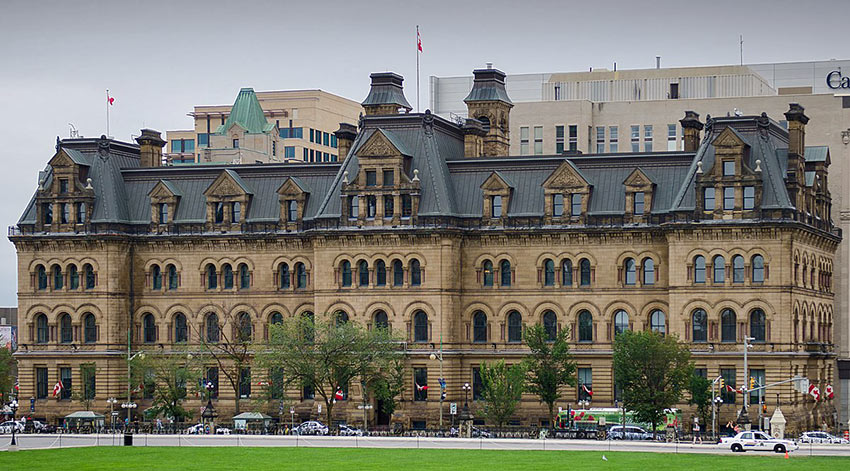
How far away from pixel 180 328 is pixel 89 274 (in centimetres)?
881

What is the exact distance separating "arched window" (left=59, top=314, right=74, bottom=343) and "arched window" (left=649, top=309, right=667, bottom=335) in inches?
1916

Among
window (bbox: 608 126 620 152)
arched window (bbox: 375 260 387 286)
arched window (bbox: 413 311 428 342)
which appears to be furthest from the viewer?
window (bbox: 608 126 620 152)

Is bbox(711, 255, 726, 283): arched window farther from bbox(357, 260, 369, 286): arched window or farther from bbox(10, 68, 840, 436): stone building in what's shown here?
bbox(357, 260, 369, 286): arched window

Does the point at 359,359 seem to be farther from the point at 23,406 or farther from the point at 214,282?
the point at 23,406

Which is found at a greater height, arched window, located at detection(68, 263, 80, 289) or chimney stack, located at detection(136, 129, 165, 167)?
chimney stack, located at detection(136, 129, 165, 167)

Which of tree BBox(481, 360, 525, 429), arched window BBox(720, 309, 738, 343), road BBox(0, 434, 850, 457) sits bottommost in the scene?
road BBox(0, 434, 850, 457)

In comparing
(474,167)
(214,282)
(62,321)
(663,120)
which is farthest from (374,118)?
(663,120)

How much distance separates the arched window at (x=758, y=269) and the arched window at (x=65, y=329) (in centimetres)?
5708

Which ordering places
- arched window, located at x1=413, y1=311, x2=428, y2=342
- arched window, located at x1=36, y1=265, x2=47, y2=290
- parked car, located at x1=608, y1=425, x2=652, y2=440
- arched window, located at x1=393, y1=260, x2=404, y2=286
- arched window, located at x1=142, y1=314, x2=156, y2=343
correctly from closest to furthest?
1. parked car, located at x1=608, y1=425, x2=652, y2=440
2. arched window, located at x1=413, y1=311, x2=428, y2=342
3. arched window, located at x1=393, y1=260, x2=404, y2=286
4. arched window, located at x1=36, y1=265, x2=47, y2=290
5. arched window, located at x1=142, y1=314, x2=156, y2=343

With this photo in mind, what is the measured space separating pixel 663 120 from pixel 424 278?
48143 mm

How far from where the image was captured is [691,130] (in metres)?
149

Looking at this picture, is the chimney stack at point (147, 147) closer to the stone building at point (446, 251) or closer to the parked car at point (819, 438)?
the stone building at point (446, 251)

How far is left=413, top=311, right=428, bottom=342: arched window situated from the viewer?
14675 cm

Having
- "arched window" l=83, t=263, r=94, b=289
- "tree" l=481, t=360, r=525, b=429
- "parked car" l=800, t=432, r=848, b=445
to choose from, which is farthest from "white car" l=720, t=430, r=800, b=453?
"arched window" l=83, t=263, r=94, b=289
